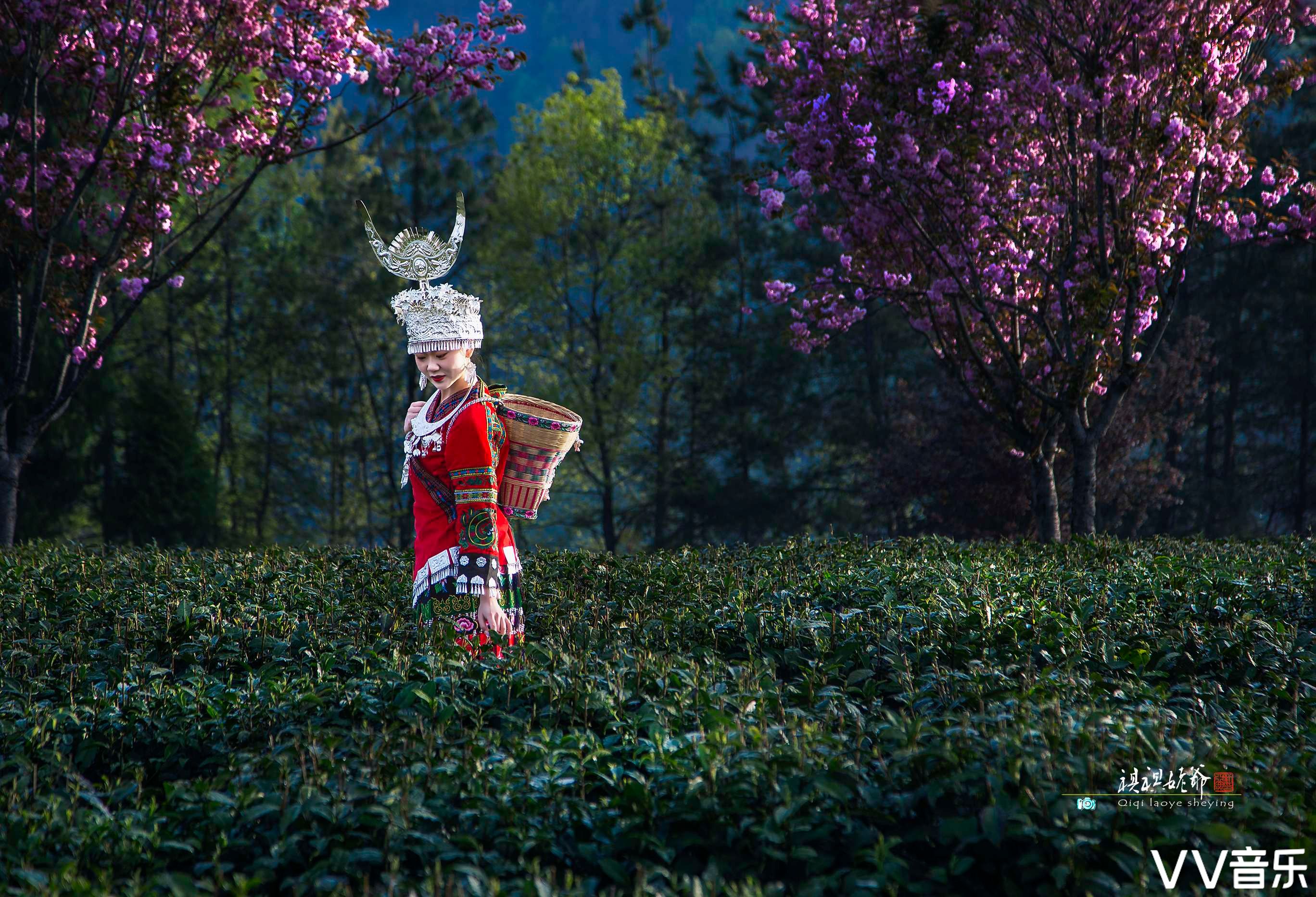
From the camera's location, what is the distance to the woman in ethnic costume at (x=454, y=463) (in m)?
5.31

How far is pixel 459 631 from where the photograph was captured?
5.35 m

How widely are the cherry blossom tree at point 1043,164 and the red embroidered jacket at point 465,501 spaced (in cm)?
544

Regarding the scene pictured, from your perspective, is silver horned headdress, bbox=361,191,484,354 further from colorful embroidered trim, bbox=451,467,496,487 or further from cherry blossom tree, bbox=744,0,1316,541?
cherry blossom tree, bbox=744,0,1316,541

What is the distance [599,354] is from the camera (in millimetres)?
25625

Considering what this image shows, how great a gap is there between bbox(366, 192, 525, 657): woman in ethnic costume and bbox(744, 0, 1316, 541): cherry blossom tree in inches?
202

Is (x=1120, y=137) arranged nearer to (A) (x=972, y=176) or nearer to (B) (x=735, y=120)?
(A) (x=972, y=176)

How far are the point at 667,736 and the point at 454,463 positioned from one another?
220 cm

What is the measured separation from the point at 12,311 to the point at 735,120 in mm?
23477

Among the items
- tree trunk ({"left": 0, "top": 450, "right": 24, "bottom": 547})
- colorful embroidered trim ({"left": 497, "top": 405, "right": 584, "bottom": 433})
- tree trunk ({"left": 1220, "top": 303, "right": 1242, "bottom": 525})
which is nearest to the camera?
colorful embroidered trim ({"left": 497, "top": 405, "right": 584, "bottom": 433})

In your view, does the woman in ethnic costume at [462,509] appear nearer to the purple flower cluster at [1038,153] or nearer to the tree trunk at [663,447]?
the purple flower cluster at [1038,153]

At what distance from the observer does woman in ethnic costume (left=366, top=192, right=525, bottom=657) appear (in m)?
5.31

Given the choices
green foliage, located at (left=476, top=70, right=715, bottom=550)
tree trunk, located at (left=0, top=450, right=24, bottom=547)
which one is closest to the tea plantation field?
tree trunk, located at (left=0, top=450, right=24, bottom=547)

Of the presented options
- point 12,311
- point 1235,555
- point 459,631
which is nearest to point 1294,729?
point 459,631

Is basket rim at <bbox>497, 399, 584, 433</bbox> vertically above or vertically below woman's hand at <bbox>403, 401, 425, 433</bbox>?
below
